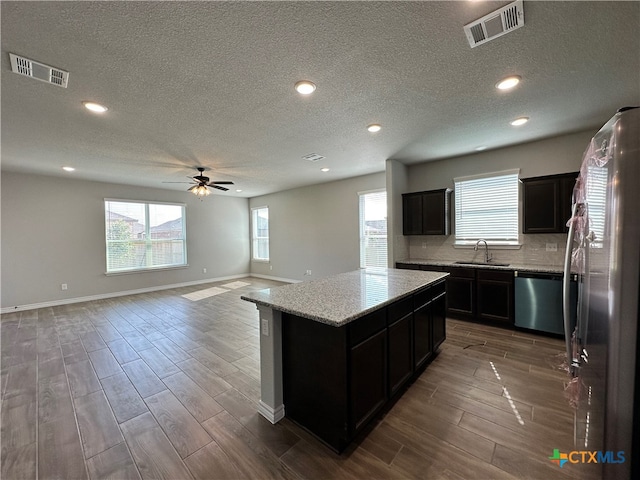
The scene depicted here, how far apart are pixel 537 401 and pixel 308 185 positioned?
234 inches

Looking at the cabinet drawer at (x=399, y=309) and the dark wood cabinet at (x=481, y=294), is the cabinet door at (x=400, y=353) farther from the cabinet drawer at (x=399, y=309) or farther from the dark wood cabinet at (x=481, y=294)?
the dark wood cabinet at (x=481, y=294)

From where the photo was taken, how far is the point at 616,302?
3.39 ft

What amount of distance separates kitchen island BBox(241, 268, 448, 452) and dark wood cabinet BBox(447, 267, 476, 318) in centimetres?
190

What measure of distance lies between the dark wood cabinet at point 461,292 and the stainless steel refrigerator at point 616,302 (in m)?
2.83

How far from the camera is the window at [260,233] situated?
8477 millimetres

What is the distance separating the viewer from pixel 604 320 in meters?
1.11

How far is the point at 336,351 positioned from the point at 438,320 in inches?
71.0

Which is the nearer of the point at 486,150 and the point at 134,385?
the point at 134,385

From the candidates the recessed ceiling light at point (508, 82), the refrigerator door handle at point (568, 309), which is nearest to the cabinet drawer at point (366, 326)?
the refrigerator door handle at point (568, 309)

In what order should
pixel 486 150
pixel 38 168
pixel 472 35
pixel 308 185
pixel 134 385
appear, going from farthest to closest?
pixel 308 185
pixel 38 168
pixel 486 150
pixel 134 385
pixel 472 35

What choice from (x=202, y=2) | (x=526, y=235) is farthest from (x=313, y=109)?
(x=526, y=235)

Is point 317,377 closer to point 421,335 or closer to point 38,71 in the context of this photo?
point 421,335

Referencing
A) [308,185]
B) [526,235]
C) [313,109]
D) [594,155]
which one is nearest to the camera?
[594,155]

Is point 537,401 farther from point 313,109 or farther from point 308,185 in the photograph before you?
point 308,185
